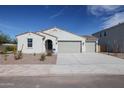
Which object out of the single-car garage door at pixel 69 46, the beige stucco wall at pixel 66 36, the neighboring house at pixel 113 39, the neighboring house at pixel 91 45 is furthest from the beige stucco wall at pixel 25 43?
the neighboring house at pixel 113 39

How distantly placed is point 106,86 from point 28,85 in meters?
3.35

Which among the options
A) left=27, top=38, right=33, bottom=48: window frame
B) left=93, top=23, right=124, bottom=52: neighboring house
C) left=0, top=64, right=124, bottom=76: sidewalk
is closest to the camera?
left=0, top=64, right=124, bottom=76: sidewalk

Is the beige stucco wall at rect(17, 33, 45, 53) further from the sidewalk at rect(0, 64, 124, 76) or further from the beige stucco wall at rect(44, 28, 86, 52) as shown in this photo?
the sidewalk at rect(0, 64, 124, 76)

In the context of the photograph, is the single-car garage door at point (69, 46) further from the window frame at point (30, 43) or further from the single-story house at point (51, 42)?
the window frame at point (30, 43)

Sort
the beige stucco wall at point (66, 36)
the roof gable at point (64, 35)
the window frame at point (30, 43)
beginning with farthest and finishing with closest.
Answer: the roof gable at point (64, 35) → the beige stucco wall at point (66, 36) → the window frame at point (30, 43)

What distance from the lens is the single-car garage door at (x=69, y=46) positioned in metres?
33.9

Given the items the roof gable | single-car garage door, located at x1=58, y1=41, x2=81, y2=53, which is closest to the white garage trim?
the roof gable

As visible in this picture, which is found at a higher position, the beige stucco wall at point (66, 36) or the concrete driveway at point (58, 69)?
the beige stucco wall at point (66, 36)

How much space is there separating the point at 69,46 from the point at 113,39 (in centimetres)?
942

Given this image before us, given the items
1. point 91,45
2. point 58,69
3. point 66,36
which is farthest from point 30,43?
point 58,69

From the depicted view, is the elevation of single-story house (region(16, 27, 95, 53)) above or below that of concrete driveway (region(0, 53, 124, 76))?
above

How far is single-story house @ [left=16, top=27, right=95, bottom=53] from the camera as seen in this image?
28922mm

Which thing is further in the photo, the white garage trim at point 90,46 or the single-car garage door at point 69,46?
the white garage trim at point 90,46
